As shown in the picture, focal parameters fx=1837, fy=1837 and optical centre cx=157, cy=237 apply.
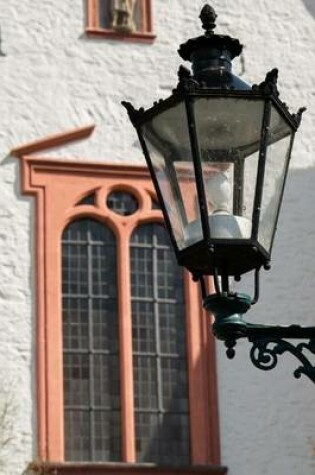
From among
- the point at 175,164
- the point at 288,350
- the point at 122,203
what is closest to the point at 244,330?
the point at 288,350

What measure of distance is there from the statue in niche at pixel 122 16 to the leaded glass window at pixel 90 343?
89.2 inches

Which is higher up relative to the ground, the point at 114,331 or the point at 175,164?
the point at 114,331

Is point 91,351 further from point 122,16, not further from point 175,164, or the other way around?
point 175,164

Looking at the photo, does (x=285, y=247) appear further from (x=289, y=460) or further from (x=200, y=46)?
(x=200, y=46)

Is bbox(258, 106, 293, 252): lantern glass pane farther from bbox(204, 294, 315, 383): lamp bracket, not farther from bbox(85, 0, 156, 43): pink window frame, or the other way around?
bbox(85, 0, 156, 43): pink window frame

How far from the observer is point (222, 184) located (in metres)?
6.97

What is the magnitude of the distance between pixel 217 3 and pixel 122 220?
114 inches

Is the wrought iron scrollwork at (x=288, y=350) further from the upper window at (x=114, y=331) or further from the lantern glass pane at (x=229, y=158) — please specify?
the upper window at (x=114, y=331)

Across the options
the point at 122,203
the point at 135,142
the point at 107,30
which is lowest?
the point at 122,203

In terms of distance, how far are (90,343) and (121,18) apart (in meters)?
3.60

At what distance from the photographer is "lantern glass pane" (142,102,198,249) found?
701cm

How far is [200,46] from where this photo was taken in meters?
7.48

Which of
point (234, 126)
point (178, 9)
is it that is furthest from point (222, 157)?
point (178, 9)

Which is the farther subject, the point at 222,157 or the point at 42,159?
the point at 42,159
